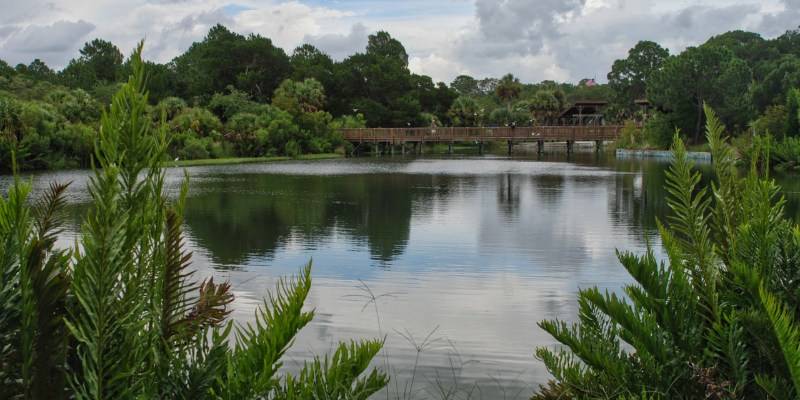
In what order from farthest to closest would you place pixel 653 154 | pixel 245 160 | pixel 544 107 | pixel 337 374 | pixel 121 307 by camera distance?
1. pixel 544 107
2. pixel 653 154
3. pixel 245 160
4. pixel 337 374
5. pixel 121 307

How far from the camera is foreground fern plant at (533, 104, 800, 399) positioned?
290 cm

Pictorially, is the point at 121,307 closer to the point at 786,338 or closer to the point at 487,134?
the point at 786,338

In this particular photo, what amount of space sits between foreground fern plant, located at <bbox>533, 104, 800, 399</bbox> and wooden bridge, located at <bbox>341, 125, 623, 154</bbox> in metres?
52.9

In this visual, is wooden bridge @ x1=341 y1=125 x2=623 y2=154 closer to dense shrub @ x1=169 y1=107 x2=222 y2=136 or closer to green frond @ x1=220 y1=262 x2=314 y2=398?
dense shrub @ x1=169 y1=107 x2=222 y2=136

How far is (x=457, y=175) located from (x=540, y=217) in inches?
588

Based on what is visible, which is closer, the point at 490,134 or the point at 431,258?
the point at 431,258

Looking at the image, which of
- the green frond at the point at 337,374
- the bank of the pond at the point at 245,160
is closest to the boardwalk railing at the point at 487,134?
the bank of the pond at the point at 245,160

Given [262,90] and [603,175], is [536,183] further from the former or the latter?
[262,90]

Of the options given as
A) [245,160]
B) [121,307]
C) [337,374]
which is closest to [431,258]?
[337,374]

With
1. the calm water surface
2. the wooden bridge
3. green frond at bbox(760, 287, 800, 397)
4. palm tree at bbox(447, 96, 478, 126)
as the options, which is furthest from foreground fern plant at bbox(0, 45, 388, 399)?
palm tree at bbox(447, 96, 478, 126)

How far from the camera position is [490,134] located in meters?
58.1

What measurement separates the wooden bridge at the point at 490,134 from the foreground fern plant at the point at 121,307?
178ft

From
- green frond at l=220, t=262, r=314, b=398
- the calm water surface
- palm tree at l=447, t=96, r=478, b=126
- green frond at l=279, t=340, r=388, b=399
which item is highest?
palm tree at l=447, t=96, r=478, b=126

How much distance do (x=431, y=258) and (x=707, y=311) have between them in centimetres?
814
